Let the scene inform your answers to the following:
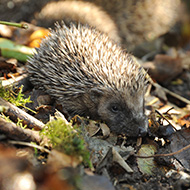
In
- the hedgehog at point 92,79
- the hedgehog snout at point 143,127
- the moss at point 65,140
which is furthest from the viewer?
the hedgehog at point 92,79

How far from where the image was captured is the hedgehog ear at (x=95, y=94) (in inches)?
181

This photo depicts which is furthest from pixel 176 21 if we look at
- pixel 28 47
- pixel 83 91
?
pixel 83 91

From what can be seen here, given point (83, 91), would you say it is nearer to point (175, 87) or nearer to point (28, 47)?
point (28, 47)

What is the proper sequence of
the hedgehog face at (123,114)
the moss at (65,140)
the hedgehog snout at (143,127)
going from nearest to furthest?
the moss at (65,140) < the hedgehog snout at (143,127) < the hedgehog face at (123,114)

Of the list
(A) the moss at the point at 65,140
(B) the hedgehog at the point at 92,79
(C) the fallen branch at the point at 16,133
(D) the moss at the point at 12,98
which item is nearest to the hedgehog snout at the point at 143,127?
(B) the hedgehog at the point at 92,79

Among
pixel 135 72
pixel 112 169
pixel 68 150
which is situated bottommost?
pixel 112 169

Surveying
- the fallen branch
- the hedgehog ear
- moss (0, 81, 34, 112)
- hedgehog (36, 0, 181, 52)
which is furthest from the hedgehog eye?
hedgehog (36, 0, 181, 52)

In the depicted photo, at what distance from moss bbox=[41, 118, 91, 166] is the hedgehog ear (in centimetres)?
119

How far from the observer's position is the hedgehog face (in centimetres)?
433

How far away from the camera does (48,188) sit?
7.97 feet

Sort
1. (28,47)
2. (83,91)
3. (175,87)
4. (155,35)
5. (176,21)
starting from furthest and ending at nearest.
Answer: (176,21), (155,35), (175,87), (28,47), (83,91)

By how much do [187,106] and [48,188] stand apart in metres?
4.81

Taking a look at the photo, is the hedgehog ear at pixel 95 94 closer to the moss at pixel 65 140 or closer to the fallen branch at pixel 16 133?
the moss at pixel 65 140

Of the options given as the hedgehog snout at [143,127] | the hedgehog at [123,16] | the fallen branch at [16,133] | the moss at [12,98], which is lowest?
the moss at [12,98]
